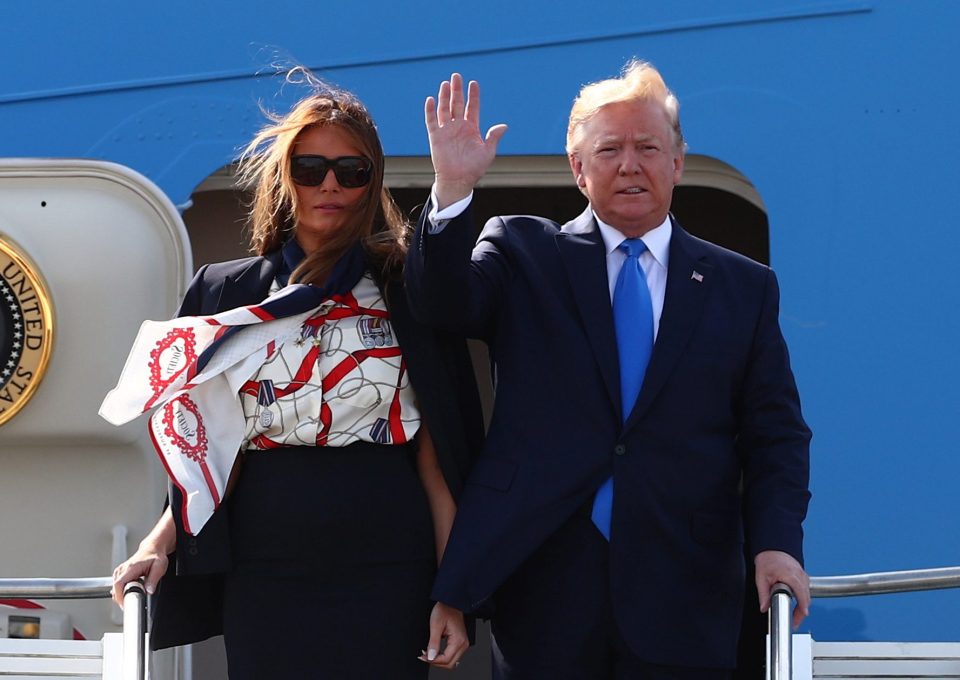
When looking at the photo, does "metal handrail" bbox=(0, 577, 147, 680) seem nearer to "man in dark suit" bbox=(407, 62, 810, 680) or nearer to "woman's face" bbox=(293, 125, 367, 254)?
"man in dark suit" bbox=(407, 62, 810, 680)

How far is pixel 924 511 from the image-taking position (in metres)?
3.30

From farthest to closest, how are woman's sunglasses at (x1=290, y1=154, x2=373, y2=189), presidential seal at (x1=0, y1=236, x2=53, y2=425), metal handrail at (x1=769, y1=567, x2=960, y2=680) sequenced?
presidential seal at (x1=0, y1=236, x2=53, y2=425)
woman's sunglasses at (x1=290, y1=154, x2=373, y2=189)
metal handrail at (x1=769, y1=567, x2=960, y2=680)

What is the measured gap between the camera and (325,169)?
2223mm

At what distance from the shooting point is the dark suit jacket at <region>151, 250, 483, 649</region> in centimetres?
217

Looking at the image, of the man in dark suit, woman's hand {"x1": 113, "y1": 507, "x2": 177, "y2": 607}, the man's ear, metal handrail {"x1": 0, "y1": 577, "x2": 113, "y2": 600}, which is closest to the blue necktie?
the man in dark suit

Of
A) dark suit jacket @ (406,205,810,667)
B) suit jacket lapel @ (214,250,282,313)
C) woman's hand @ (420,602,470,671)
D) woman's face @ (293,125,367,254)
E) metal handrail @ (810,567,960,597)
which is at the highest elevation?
woman's face @ (293,125,367,254)

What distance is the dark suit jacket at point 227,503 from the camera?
2.17 m

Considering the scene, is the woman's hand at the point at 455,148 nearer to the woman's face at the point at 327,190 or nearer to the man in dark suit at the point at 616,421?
the man in dark suit at the point at 616,421

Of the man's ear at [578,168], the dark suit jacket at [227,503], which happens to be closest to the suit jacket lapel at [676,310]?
the man's ear at [578,168]

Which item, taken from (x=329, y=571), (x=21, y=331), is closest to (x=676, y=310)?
(x=329, y=571)

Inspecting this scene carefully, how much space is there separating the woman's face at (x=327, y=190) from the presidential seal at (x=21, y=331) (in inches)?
46.9

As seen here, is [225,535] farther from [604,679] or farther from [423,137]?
[423,137]

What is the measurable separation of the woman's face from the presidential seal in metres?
1.19

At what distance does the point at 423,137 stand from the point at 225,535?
5.07ft
